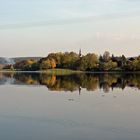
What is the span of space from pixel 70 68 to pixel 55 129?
92071 mm

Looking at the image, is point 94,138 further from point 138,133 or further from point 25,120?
point 25,120

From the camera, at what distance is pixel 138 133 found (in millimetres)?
12461

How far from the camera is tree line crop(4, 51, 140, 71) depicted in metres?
97.5

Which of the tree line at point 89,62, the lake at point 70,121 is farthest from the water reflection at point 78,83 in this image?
the tree line at point 89,62

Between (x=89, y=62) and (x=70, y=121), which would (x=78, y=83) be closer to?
(x=70, y=121)

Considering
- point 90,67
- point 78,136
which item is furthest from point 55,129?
point 90,67

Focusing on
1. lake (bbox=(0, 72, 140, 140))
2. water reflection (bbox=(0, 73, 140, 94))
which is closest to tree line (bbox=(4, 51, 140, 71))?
water reflection (bbox=(0, 73, 140, 94))

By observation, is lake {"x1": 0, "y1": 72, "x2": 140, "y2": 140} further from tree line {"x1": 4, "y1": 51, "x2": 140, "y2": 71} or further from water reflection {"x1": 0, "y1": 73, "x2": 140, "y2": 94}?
tree line {"x1": 4, "y1": 51, "x2": 140, "y2": 71}

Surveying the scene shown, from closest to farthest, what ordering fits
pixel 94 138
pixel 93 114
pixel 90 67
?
pixel 94 138 → pixel 93 114 → pixel 90 67

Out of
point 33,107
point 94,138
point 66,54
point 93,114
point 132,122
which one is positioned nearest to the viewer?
point 94,138

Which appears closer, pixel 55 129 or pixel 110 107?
pixel 55 129

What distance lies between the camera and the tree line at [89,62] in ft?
320

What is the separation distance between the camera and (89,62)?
99375 mm

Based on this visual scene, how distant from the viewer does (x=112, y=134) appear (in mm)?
12273
